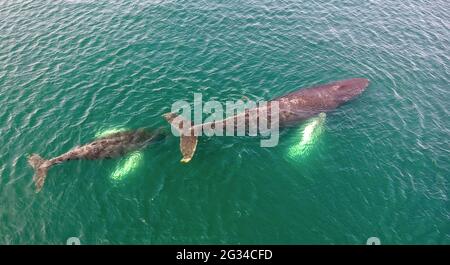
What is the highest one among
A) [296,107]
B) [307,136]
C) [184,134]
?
[184,134]

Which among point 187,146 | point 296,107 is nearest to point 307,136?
point 296,107

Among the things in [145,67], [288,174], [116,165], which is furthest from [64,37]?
[288,174]

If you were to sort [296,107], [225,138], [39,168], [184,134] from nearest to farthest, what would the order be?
[39,168], [184,134], [225,138], [296,107]

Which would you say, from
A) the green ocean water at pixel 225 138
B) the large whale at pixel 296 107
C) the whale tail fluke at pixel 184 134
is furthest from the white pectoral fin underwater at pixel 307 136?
the whale tail fluke at pixel 184 134

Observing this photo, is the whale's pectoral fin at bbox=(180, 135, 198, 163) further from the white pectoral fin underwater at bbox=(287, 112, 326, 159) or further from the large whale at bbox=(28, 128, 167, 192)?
the white pectoral fin underwater at bbox=(287, 112, 326, 159)

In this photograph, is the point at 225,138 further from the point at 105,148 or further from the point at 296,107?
the point at 105,148

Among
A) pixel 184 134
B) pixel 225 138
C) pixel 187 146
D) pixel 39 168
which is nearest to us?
pixel 39 168

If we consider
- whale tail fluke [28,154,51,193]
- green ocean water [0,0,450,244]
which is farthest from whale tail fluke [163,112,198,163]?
whale tail fluke [28,154,51,193]
